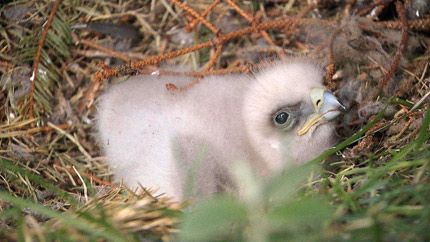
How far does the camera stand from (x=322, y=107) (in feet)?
7.81

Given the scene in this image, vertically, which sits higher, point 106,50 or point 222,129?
point 106,50

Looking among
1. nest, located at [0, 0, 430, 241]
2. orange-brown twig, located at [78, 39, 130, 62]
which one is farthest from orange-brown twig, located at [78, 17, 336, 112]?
orange-brown twig, located at [78, 39, 130, 62]

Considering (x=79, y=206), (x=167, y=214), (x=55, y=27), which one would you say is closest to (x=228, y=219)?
(x=167, y=214)

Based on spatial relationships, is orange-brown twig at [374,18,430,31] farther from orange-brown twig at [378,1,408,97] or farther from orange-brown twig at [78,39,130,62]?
orange-brown twig at [78,39,130,62]

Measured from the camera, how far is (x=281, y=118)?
241 cm

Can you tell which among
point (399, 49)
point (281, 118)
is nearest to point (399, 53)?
point (399, 49)

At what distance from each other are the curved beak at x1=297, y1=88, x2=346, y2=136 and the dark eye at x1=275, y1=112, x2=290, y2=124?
81 millimetres

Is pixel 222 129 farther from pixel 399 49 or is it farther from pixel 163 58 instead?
pixel 399 49

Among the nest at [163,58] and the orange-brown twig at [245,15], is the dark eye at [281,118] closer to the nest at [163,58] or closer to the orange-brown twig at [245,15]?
the nest at [163,58]

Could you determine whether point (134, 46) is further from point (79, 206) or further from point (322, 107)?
point (79, 206)

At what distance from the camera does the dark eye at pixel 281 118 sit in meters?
2.41

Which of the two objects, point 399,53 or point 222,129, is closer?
point 222,129

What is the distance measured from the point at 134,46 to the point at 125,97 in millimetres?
795

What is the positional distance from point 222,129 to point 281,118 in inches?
10.1
